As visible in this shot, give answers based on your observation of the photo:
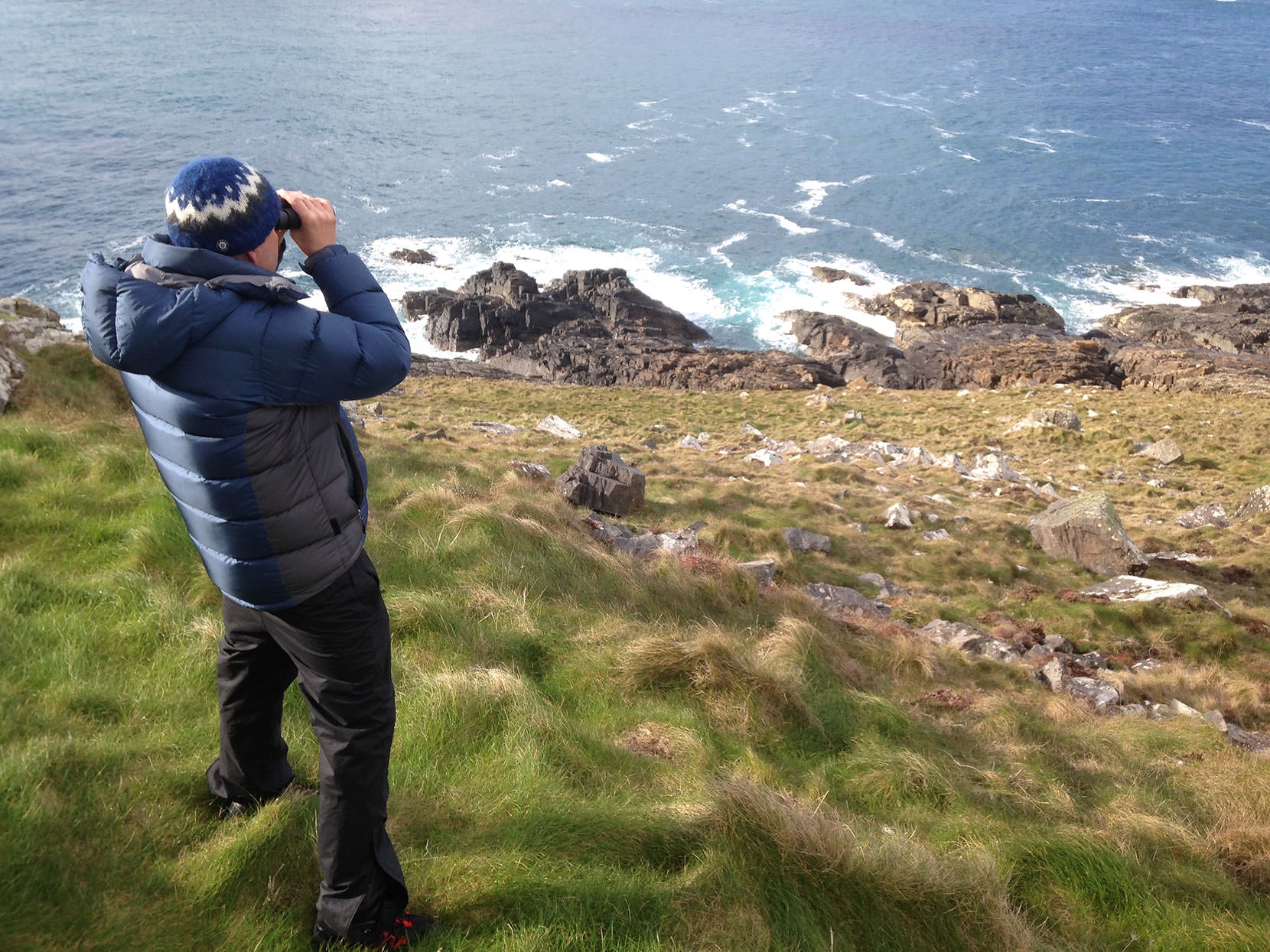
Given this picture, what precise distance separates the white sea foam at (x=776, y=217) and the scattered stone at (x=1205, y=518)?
44.6m

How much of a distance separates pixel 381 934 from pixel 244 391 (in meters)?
2.12

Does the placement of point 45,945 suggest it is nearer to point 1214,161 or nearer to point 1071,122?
point 1214,161

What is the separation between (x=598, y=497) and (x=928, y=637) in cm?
615

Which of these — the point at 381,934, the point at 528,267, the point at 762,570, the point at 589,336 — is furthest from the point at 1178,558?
the point at 528,267

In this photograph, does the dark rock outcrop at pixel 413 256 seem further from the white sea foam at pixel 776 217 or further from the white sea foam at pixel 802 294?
the white sea foam at pixel 776 217

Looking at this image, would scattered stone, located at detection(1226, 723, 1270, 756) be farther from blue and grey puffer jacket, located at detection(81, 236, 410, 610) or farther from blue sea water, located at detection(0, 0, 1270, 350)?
blue sea water, located at detection(0, 0, 1270, 350)

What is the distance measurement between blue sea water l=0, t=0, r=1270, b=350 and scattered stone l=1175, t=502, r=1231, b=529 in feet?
98.4

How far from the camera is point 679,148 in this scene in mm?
78188

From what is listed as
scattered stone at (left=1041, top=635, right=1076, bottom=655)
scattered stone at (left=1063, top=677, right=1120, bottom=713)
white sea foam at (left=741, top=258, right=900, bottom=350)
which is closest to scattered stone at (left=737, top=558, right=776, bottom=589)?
scattered stone at (left=1063, top=677, right=1120, bottom=713)

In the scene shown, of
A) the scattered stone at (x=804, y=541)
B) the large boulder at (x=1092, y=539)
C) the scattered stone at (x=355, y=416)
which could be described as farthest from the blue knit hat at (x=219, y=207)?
the large boulder at (x=1092, y=539)

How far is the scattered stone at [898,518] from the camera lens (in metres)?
18.5

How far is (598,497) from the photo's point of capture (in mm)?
14781

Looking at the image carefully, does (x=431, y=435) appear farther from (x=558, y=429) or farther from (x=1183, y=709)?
(x=1183, y=709)

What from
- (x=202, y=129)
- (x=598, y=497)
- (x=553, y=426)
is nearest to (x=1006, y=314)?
(x=553, y=426)
